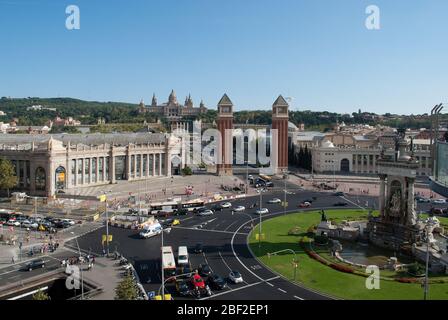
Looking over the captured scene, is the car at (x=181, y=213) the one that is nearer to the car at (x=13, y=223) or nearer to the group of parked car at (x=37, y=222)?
the group of parked car at (x=37, y=222)

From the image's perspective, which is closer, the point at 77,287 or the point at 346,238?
the point at 77,287

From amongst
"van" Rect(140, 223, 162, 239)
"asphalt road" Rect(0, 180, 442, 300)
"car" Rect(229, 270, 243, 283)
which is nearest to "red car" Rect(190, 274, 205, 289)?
"asphalt road" Rect(0, 180, 442, 300)

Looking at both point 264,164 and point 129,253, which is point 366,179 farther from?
point 129,253

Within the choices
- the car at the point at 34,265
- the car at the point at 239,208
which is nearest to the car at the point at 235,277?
the car at the point at 34,265

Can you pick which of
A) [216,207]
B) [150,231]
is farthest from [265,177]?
Result: [150,231]

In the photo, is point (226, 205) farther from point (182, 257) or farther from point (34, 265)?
point (34, 265)
